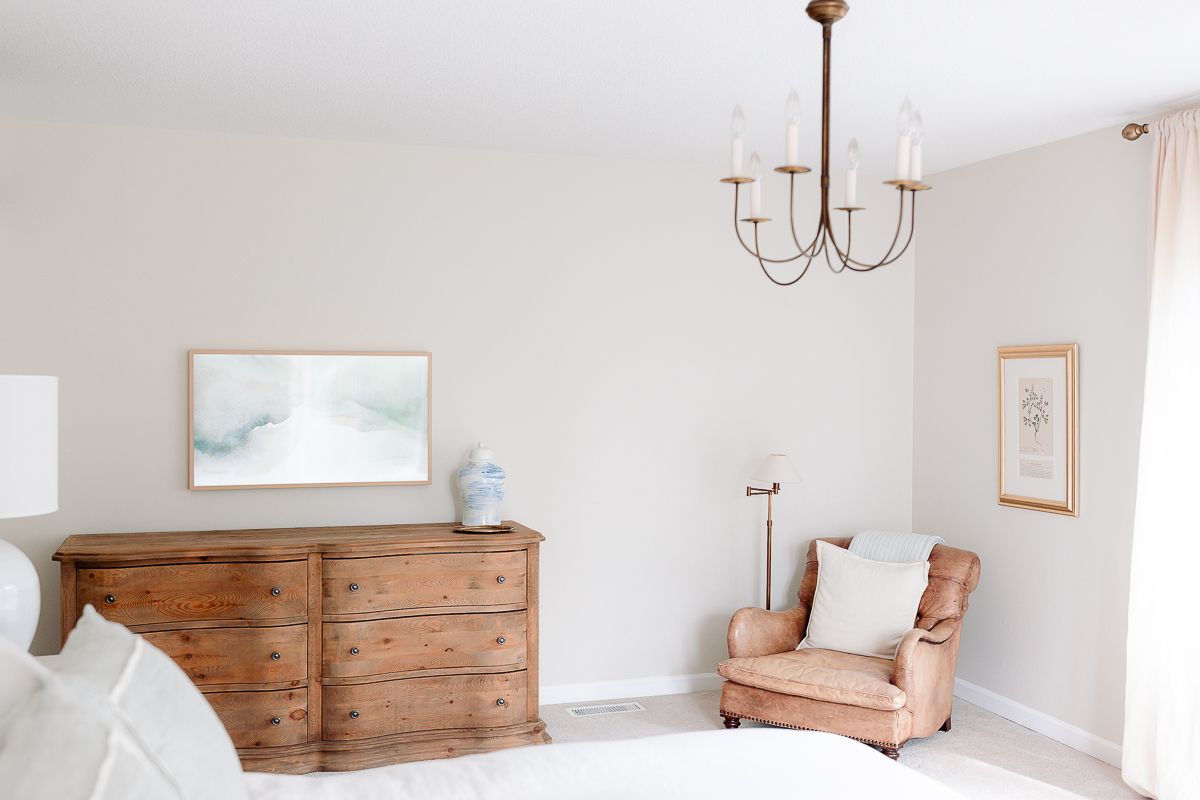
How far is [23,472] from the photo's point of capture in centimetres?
262

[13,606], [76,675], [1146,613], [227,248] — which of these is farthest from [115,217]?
[1146,613]

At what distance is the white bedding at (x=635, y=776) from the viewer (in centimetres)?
200

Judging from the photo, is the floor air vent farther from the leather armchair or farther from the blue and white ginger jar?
the blue and white ginger jar

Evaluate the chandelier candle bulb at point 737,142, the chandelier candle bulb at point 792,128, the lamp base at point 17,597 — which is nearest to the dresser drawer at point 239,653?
the lamp base at point 17,597

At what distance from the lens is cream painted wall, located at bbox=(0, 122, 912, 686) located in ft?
13.8

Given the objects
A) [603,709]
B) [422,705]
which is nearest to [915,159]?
[422,705]

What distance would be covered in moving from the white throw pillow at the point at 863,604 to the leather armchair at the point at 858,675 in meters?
0.07

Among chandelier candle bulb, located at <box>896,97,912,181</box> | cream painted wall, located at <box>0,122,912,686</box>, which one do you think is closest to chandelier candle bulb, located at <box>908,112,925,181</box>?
chandelier candle bulb, located at <box>896,97,912,181</box>

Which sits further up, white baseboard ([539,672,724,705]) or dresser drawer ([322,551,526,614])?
dresser drawer ([322,551,526,614])

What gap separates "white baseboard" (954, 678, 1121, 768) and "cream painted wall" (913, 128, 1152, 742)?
4cm

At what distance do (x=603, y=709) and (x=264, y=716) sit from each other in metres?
1.61

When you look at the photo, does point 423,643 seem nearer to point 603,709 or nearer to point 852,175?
point 603,709

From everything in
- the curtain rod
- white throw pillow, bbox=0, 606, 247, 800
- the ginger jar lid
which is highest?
the curtain rod

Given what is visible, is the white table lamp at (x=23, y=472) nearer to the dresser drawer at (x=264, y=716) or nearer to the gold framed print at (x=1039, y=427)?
the dresser drawer at (x=264, y=716)
